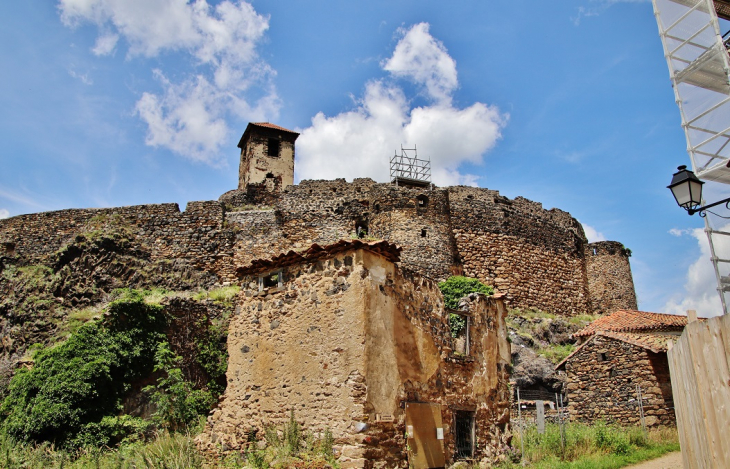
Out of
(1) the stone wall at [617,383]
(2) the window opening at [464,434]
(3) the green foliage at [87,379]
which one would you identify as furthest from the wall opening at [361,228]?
(2) the window opening at [464,434]

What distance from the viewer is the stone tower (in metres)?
38.0

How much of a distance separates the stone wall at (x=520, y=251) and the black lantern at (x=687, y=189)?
21.1m

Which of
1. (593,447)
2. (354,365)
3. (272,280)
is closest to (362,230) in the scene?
(593,447)

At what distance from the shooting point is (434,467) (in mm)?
10555

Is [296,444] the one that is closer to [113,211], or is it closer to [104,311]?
[104,311]

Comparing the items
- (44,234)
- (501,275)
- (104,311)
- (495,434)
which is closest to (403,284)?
(495,434)

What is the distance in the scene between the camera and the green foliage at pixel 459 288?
26.0 metres

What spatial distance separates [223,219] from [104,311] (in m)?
11.0

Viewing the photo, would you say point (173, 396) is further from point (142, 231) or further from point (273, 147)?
point (273, 147)

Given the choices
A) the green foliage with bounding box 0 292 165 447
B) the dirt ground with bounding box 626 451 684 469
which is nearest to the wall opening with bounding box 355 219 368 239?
the green foliage with bounding box 0 292 165 447

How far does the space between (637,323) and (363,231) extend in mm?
13148

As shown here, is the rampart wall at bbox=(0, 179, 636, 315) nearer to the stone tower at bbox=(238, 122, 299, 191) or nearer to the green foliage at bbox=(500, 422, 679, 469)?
the stone tower at bbox=(238, 122, 299, 191)

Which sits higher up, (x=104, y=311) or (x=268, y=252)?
(x=268, y=252)

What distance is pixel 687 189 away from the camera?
24.9 ft
